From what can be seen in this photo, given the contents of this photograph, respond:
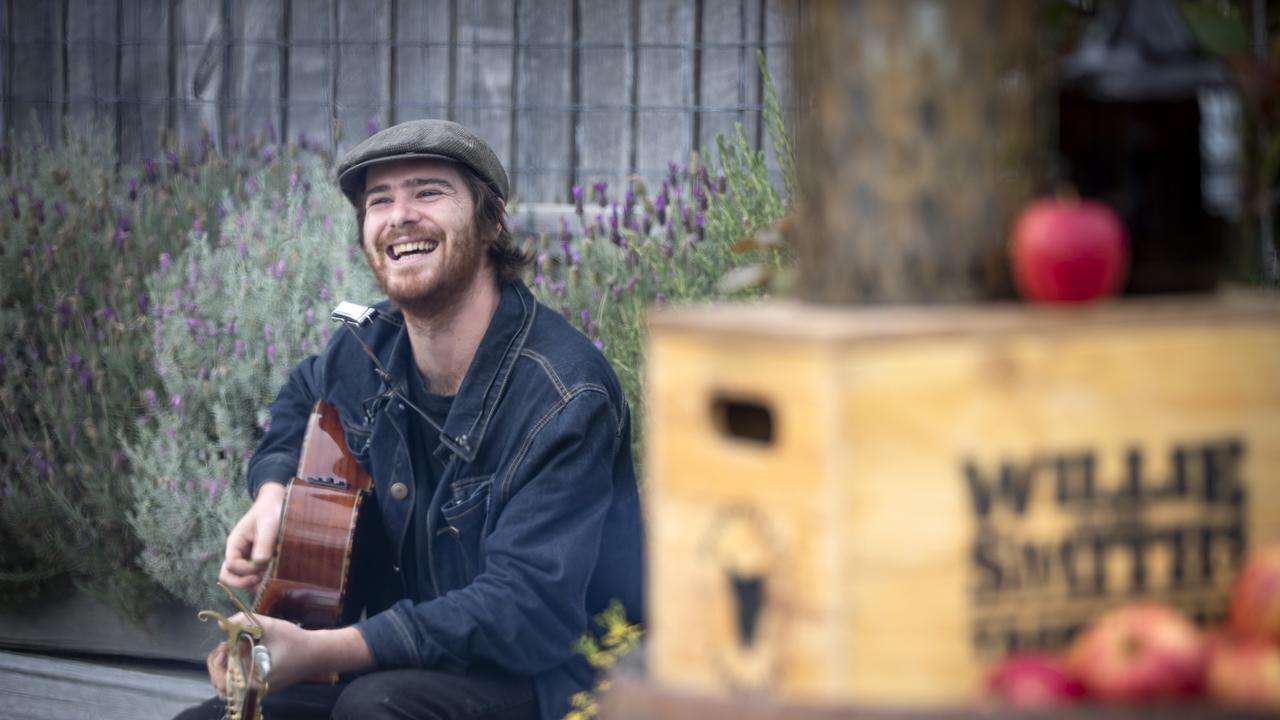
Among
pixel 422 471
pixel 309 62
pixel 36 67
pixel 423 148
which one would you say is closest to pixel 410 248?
pixel 423 148

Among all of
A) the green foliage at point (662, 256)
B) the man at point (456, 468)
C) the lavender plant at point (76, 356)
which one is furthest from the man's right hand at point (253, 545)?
the lavender plant at point (76, 356)

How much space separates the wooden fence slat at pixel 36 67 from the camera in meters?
5.88

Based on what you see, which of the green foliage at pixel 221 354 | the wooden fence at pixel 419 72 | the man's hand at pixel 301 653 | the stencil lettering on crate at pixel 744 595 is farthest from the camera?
the wooden fence at pixel 419 72

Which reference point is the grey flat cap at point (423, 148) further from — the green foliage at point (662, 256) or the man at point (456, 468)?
the green foliage at point (662, 256)

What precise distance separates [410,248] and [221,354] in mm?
1294

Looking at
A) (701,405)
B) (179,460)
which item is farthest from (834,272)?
(179,460)

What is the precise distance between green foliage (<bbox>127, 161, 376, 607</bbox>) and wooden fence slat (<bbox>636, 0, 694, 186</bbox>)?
1.43 metres

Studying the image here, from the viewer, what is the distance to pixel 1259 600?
4.72 ft

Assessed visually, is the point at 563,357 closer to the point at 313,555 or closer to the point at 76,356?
the point at 313,555

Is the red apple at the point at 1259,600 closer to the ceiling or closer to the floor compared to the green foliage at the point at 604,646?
closer to the ceiling

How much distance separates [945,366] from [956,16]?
0.36 m

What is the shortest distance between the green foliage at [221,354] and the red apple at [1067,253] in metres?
2.85

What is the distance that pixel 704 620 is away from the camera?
153 centimetres

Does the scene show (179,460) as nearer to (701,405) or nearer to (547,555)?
(547,555)
